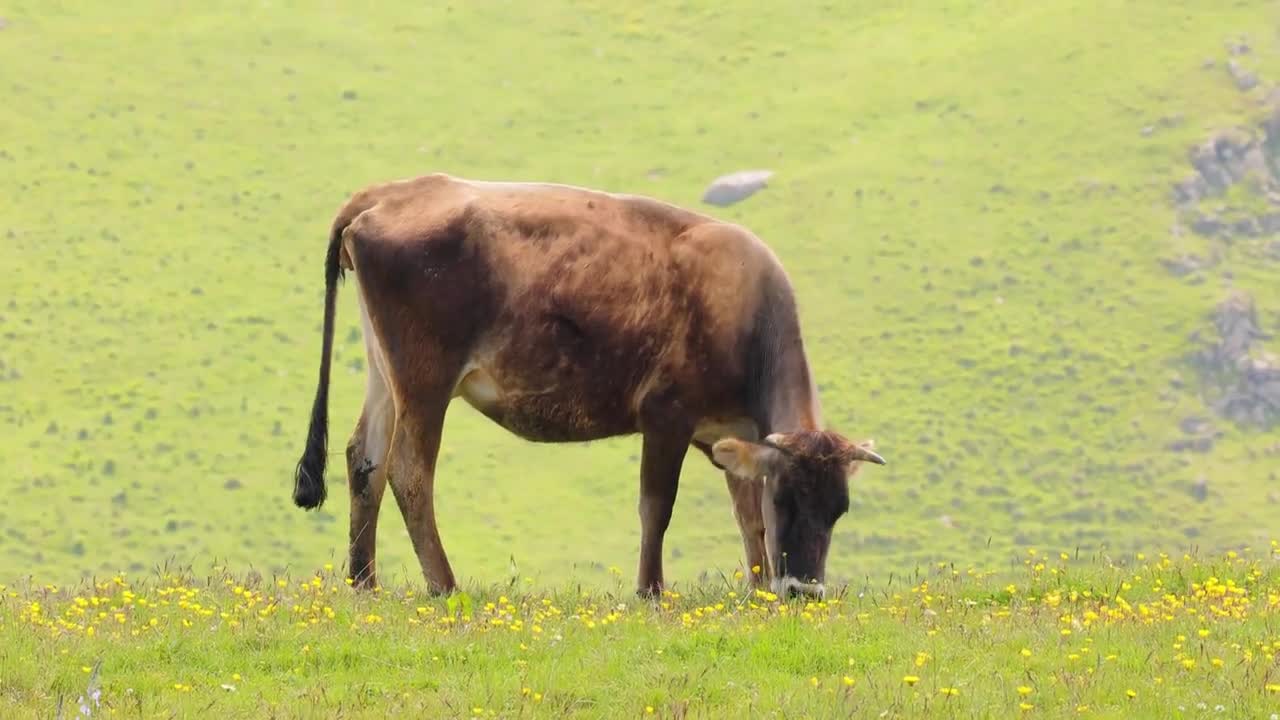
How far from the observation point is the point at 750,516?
51.7ft

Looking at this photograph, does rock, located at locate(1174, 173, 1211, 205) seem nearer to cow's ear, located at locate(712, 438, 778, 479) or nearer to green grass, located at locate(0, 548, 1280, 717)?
cow's ear, located at locate(712, 438, 778, 479)

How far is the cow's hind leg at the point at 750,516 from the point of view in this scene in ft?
51.4

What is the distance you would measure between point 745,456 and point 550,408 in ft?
5.32

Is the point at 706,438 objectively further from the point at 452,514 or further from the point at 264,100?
the point at 264,100

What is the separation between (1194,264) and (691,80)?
2267 inches

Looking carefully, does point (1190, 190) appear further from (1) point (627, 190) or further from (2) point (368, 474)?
(2) point (368, 474)

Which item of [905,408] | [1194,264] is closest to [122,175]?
[905,408]

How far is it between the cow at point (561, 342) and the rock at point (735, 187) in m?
156

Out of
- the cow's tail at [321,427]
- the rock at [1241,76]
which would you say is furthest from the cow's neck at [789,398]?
the rock at [1241,76]

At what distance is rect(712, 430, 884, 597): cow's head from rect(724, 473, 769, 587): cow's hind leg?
0.91 m

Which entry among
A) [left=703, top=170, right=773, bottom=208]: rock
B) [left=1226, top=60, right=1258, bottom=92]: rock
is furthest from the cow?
[left=1226, top=60, right=1258, bottom=92]: rock

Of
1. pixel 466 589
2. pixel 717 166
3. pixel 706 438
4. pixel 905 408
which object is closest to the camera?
pixel 466 589

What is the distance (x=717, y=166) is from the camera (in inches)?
7028

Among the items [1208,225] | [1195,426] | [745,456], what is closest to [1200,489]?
[1195,426]
